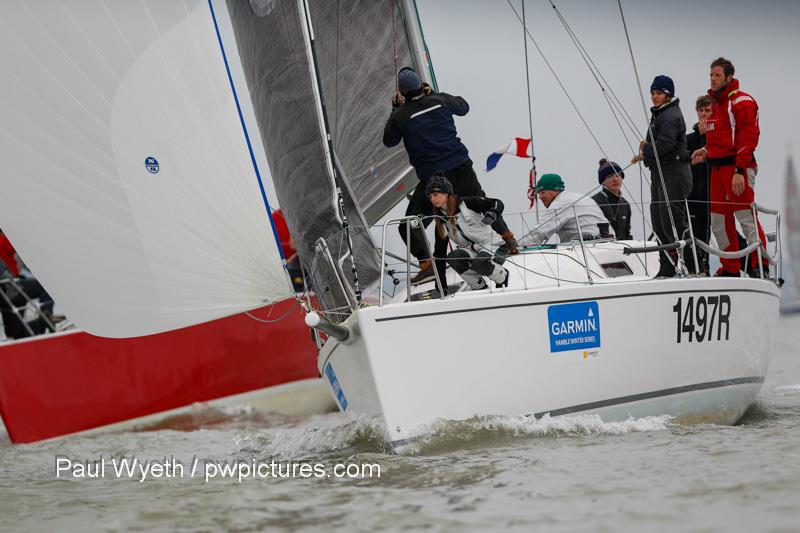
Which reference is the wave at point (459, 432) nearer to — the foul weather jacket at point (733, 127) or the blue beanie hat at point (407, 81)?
the foul weather jacket at point (733, 127)

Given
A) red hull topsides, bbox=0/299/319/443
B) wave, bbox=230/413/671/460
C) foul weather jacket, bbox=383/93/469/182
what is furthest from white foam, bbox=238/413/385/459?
red hull topsides, bbox=0/299/319/443

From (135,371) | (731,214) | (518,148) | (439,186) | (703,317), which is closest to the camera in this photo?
(439,186)

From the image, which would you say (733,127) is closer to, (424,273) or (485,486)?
(424,273)

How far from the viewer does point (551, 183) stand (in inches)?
235

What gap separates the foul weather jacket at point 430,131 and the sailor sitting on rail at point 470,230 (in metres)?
0.37

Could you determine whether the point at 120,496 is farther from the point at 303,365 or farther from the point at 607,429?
the point at 303,365

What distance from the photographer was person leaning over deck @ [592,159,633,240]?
616 cm

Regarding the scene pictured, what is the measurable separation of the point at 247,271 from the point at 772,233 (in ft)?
10.5

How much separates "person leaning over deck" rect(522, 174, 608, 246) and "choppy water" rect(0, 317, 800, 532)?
1.47m

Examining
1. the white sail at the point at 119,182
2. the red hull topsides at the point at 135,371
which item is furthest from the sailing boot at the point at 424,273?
the red hull topsides at the point at 135,371

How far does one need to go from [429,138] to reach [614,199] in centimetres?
204

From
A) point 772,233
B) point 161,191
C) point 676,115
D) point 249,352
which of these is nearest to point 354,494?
point 161,191

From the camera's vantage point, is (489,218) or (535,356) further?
(489,218)

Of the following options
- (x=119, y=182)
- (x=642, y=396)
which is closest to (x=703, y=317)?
(x=642, y=396)
